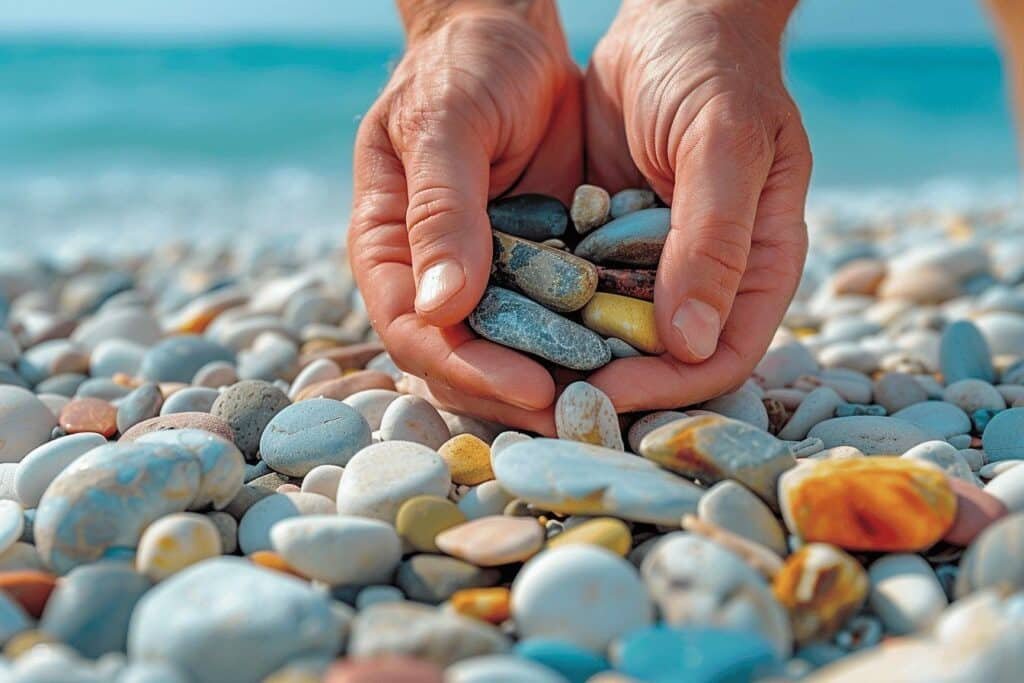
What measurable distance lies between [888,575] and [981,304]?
1962mm

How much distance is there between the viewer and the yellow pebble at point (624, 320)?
5.89ft

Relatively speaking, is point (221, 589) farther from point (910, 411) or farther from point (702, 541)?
point (910, 411)

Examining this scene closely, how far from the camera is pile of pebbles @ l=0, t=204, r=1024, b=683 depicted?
42.8 inches

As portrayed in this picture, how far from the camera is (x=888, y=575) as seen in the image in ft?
4.19

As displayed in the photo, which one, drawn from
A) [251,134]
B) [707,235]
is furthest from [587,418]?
[251,134]

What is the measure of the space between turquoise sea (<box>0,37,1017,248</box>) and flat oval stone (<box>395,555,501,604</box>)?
1.71 m

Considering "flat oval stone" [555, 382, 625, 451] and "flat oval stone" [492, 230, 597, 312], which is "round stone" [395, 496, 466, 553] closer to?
"flat oval stone" [555, 382, 625, 451]

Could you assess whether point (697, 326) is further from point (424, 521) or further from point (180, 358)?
point (180, 358)

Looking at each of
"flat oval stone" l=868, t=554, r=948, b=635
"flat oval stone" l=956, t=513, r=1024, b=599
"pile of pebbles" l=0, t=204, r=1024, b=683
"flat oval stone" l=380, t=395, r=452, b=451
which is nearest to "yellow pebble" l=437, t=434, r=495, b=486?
"pile of pebbles" l=0, t=204, r=1024, b=683

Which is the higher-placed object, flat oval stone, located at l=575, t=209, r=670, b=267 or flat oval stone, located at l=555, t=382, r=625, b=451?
flat oval stone, located at l=575, t=209, r=670, b=267

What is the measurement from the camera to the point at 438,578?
1.32 m

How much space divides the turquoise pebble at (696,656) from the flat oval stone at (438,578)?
0.30m

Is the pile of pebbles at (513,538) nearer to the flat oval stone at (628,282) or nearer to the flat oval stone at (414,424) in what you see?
the flat oval stone at (414,424)

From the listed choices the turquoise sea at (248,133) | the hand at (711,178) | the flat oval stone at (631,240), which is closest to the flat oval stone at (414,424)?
the hand at (711,178)
